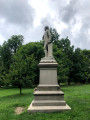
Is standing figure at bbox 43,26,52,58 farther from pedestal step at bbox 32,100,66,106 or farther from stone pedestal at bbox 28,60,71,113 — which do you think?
pedestal step at bbox 32,100,66,106

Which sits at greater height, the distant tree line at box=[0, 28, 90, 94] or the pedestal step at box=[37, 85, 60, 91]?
the distant tree line at box=[0, 28, 90, 94]

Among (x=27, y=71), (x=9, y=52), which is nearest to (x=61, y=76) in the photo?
(x=27, y=71)

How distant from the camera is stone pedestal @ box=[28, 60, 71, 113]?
6.50m

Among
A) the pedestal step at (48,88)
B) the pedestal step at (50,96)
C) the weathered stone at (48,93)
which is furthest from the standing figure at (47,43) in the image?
the pedestal step at (50,96)

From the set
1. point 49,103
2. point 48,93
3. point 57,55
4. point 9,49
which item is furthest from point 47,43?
point 9,49

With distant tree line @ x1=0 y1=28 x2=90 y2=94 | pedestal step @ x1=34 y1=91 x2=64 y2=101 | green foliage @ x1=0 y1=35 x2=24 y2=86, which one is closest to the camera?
pedestal step @ x1=34 y1=91 x2=64 y2=101

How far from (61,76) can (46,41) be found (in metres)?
17.1

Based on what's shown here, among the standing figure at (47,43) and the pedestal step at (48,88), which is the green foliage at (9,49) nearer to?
the standing figure at (47,43)

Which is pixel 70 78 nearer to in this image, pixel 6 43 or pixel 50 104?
pixel 6 43

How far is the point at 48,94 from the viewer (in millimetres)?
7133

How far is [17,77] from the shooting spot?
18141mm

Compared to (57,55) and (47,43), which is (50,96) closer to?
(47,43)

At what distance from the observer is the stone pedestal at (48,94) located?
6500 millimetres

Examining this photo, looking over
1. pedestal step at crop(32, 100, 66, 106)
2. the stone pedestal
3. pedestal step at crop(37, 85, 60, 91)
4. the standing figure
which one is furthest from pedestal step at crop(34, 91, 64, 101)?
the standing figure
